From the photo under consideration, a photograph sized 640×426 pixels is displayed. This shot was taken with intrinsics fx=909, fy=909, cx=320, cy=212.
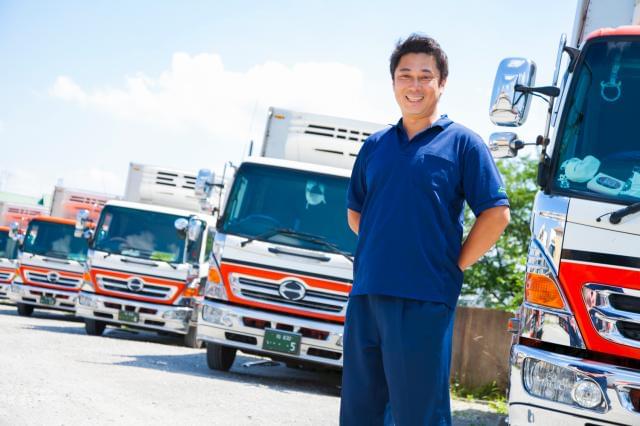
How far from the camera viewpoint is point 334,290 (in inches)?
402

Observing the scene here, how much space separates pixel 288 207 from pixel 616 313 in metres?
6.24

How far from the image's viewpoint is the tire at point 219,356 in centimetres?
1090

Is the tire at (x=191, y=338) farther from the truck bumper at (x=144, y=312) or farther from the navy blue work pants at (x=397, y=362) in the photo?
the navy blue work pants at (x=397, y=362)

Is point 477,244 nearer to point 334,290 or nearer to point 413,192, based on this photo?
point 413,192

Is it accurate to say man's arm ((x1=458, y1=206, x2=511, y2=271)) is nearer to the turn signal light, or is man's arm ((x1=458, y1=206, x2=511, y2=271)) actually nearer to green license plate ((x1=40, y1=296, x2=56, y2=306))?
the turn signal light

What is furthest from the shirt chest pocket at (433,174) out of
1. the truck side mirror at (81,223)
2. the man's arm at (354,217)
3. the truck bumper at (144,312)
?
the truck side mirror at (81,223)

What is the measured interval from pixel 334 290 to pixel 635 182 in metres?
5.55

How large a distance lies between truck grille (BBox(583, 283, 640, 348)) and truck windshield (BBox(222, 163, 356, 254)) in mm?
5756

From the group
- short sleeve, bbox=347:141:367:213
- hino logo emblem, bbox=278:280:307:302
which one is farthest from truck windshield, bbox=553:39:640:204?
hino logo emblem, bbox=278:280:307:302

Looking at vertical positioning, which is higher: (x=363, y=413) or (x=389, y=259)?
(x=389, y=259)

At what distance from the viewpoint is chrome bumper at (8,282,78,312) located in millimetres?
19953

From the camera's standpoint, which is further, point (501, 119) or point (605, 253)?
point (501, 119)

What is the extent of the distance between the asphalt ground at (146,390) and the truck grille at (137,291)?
1.89 m

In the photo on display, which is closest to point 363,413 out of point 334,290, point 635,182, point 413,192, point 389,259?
point 389,259
